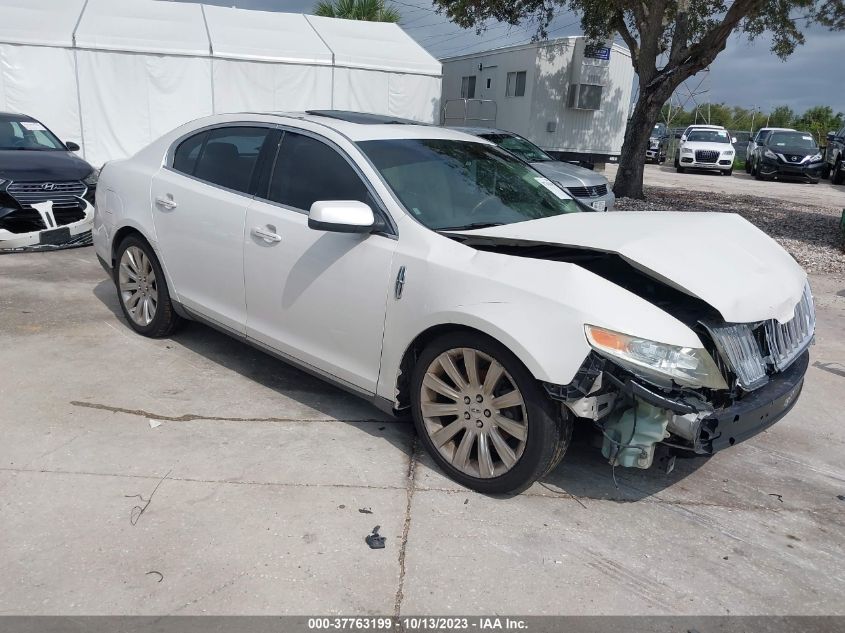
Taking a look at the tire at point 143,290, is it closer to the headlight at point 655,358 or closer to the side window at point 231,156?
the side window at point 231,156

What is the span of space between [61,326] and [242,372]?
1.80 metres

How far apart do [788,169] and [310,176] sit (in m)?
23.3

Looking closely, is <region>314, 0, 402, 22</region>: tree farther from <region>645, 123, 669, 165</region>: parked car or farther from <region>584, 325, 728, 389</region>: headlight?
<region>584, 325, 728, 389</region>: headlight

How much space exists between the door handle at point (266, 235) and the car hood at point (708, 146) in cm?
2469

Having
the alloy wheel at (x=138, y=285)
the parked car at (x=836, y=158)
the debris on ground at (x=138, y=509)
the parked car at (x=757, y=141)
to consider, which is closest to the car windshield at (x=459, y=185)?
the debris on ground at (x=138, y=509)

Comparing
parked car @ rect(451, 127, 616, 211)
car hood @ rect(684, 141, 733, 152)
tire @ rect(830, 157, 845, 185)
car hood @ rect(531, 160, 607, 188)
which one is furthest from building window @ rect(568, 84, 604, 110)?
car hood @ rect(531, 160, 607, 188)

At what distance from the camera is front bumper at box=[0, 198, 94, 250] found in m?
7.81

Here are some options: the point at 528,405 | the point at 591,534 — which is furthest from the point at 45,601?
the point at 591,534

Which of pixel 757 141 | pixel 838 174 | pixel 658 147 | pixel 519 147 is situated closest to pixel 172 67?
pixel 519 147

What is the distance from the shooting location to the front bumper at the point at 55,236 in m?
7.81

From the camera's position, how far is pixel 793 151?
23.1 m

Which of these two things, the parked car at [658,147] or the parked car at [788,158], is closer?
the parked car at [788,158]

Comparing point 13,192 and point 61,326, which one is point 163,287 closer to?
point 61,326

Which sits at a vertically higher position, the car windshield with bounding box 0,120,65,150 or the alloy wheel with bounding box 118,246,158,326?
the car windshield with bounding box 0,120,65,150
